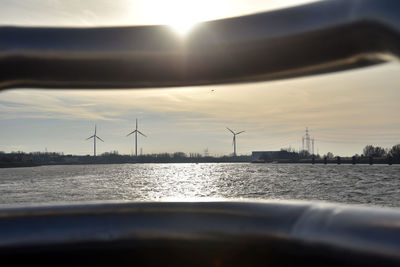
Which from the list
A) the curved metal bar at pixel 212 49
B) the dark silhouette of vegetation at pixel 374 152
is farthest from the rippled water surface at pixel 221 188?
the dark silhouette of vegetation at pixel 374 152

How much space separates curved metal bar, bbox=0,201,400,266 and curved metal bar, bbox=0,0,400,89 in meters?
0.28

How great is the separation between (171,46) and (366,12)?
13.3 inches

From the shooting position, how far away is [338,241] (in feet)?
2.63

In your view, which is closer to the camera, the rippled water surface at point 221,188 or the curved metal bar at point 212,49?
the curved metal bar at point 212,49

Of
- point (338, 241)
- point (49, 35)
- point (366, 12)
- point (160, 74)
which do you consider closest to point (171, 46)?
point (160, 74)

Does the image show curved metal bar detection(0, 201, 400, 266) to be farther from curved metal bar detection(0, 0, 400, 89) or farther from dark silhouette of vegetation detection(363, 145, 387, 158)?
dark silhouette of vegetation detection(363, 145, 387, 158)

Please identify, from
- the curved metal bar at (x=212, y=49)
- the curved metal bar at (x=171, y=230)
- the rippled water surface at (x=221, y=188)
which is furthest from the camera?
the rippled water surface at (x=221, y=188)

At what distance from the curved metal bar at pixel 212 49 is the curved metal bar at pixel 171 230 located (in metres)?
0.28

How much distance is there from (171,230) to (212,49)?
1.37 feet

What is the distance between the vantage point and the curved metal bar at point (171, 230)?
92 centimetres

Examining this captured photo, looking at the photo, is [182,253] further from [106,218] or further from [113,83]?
[113,83]

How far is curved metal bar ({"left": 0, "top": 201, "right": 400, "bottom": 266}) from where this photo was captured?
925 millimetres

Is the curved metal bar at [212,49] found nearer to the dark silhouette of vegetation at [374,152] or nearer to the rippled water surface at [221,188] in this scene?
the rippled water surface at [221,188]

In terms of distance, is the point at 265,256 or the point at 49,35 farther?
the point at 265,256
